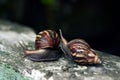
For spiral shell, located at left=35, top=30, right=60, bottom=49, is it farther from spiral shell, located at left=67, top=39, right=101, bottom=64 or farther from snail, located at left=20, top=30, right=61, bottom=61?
spiral shell, located at left=67, top=39, right=101, bottom=64

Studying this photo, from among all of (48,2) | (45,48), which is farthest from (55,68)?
(48,2)

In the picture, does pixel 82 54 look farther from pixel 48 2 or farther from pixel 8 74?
pixel 48 2

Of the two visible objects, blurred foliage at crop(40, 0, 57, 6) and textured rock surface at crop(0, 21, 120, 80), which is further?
blurred foliage at crop(40, 0, 57, 6)

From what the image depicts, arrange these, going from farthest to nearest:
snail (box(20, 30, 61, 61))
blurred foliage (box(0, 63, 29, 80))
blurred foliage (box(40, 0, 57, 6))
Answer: blurred foliage (box(40, 0, 57, 6)) < snail (box(20, 30, 61, 61)) < blurred foliage (box(0, 63, 29, 80))

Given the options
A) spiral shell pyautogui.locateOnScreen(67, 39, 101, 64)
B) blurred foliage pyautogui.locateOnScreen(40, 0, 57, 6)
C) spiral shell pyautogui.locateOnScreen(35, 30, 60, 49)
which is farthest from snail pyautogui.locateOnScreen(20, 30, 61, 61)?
blurred foliage pyautogui.locateOnScreen(40, 0, 57, 6)

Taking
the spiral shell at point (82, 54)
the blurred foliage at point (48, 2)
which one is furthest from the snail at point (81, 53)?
the blurred foliage at point (48, 2)

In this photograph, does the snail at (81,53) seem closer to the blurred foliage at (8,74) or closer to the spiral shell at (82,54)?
the spiral shell at (82,54)
